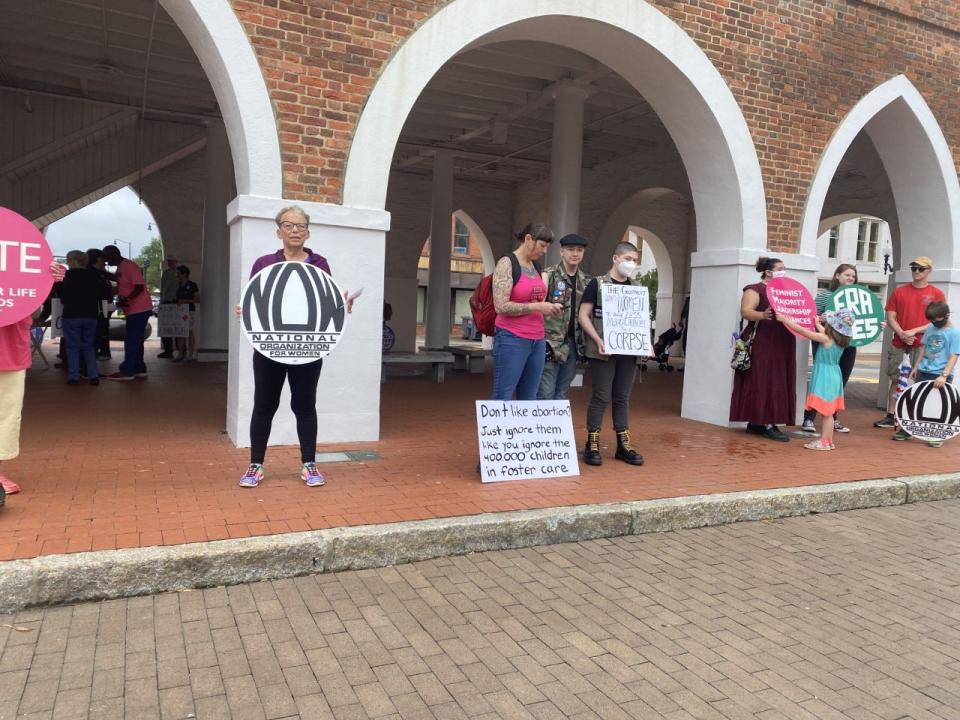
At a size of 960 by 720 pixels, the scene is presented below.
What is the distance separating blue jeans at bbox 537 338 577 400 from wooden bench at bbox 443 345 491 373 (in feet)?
24.3

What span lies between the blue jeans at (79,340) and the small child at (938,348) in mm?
9714

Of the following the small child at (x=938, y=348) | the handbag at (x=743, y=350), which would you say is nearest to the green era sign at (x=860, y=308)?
the small child at (x=938, y=348)

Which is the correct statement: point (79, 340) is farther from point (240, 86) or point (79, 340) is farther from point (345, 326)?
point (240, 86)

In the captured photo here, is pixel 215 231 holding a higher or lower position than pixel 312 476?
higher

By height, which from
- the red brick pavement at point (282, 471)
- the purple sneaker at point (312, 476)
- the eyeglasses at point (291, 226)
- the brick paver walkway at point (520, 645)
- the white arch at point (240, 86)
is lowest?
the brick paver walkway at point (520, 645)

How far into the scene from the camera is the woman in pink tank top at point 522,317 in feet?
17.5

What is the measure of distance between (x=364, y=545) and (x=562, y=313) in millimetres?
2643

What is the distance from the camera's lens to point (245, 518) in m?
4.27

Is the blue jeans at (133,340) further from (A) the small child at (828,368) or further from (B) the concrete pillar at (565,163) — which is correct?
(A) the small child at (828,368)

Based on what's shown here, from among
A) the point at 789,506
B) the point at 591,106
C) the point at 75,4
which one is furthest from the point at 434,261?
the point at 789,506

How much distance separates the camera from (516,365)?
5.53m

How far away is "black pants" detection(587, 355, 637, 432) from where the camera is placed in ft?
20.0

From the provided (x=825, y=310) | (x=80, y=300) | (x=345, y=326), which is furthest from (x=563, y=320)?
(x=80, y=300)

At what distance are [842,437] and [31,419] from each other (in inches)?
334
